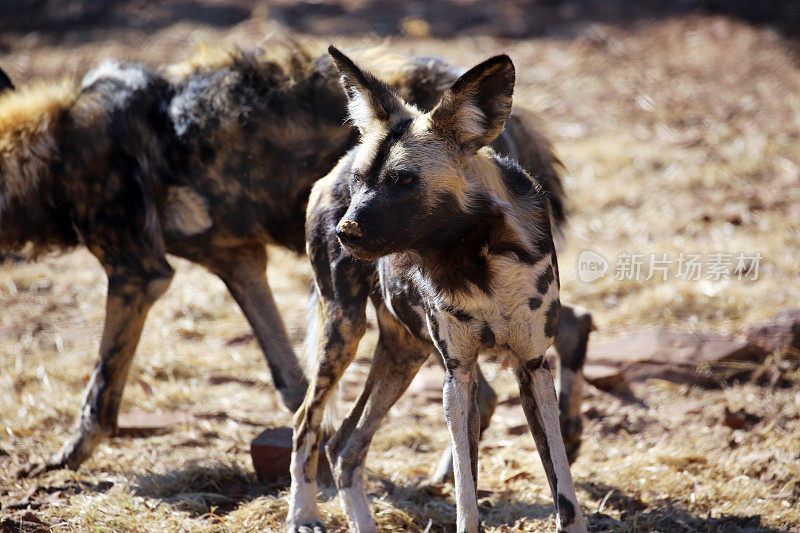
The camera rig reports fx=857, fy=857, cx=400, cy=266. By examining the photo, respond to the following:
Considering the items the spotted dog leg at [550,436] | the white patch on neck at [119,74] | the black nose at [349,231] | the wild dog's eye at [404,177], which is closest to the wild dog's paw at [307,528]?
the spotted dog leg at [550,436]

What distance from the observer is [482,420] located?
13.5 feet

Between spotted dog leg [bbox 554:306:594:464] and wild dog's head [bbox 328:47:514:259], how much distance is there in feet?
5.66

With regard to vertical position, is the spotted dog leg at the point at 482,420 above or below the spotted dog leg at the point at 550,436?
below

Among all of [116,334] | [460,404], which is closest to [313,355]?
[460,404]

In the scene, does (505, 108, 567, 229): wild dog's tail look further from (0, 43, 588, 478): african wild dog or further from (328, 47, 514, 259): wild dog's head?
(328, 47, 514, 259): wild dog's head

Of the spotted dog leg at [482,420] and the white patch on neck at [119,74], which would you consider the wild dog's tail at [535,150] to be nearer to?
the spotted dog leg at [482,420]

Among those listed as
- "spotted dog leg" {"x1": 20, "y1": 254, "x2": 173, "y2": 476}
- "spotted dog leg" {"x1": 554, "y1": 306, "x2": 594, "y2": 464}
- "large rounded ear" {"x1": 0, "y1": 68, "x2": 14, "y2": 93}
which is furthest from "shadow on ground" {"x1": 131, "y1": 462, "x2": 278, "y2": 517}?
"large rounded ear" {"x1": 0, "y1": 68, "x2": 14, "y2": 93}

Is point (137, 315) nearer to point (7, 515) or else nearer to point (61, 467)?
point (61, 467)

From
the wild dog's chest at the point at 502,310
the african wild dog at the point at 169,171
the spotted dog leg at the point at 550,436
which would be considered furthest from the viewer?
the african wild dog at the point at 169,171

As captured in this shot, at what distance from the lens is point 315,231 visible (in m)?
3.33

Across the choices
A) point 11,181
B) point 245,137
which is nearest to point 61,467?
point 11,181

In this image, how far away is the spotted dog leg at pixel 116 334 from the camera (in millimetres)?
4336

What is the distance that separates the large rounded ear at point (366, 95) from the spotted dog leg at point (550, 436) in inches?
37.3

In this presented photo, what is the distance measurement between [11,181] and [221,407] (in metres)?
1.71
